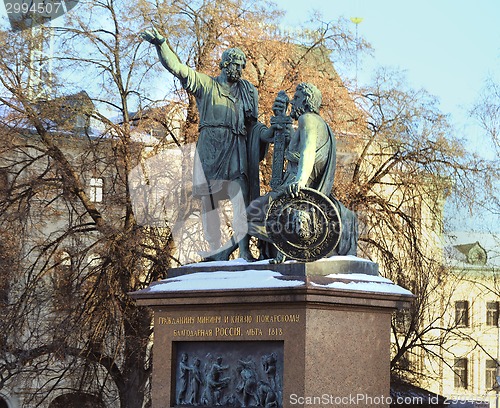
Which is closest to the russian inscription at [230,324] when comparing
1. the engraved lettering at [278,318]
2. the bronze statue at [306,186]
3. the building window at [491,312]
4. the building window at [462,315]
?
the engraved lettering at [278,318]

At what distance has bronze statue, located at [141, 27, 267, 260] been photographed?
1274cm

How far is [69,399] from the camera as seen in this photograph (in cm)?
2112

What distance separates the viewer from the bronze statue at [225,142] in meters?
12.7

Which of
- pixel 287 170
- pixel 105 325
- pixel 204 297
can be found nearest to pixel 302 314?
pixel 204 297

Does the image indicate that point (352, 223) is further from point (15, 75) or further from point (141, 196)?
point (15, 75)

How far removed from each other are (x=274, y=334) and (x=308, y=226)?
1.07 m

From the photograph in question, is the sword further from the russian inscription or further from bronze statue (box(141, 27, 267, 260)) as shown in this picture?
the russian inscription

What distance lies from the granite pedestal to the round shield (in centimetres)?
20

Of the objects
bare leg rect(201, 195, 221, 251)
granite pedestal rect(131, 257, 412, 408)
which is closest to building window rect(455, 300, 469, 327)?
bare leg rect(201, 195, 221, 251)

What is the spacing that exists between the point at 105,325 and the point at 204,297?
851 cm

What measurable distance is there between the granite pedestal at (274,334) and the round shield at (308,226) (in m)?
0.20

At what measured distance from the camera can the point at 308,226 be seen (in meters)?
11.5

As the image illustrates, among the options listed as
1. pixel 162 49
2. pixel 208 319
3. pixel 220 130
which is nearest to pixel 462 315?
pixel 220 130

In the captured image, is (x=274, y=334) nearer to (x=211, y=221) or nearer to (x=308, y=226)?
(x=308, y=226)
